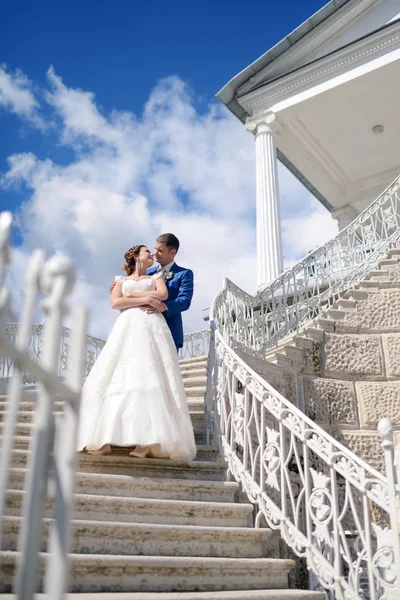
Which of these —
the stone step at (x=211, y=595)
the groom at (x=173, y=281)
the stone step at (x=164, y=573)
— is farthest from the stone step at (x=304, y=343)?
the stone step at (x=211, y=595)

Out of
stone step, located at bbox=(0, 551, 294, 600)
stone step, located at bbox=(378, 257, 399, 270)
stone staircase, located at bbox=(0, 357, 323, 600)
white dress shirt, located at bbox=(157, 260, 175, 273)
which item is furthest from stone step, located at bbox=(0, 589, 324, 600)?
stone step, located at bbox=(378, 257, 399, 270)

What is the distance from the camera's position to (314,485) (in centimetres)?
393

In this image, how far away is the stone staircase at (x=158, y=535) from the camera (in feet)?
10.2

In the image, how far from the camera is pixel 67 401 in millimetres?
1522

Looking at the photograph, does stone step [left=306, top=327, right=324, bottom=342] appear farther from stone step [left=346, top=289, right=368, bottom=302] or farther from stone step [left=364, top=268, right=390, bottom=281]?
stone step [left=364, top=268, right=390, bottom=281]

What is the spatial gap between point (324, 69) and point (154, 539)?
14.2m

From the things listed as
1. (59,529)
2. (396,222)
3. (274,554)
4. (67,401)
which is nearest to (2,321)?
(67,401)

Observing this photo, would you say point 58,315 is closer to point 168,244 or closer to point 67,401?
point 67,401

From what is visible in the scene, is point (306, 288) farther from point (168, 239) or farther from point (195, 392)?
point (168, 239)

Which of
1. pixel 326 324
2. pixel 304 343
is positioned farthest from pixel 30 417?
pixel 326 324

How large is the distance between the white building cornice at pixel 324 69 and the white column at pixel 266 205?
57cm

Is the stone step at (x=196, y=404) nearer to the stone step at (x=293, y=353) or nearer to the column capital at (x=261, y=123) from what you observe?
the stone step at (x=293, y=353)

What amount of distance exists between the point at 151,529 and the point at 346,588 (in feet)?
3.98

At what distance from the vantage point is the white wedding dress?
406 centimetres
